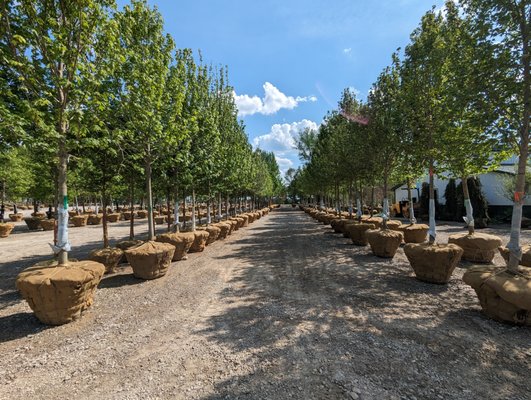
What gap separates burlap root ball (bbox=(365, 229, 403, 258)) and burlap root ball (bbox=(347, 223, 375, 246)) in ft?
7.23

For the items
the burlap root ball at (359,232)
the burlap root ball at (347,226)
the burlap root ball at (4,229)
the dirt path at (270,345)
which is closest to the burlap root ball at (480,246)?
the dirt path at (270,345)

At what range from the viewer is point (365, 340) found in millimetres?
4086

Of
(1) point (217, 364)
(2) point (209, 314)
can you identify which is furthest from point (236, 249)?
(1) point (217, 364)

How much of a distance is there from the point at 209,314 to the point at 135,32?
29.0 feet

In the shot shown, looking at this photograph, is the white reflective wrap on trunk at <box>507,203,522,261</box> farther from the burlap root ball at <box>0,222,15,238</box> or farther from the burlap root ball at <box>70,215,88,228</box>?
the burlap root ball at <box>70,215,88,228</box>

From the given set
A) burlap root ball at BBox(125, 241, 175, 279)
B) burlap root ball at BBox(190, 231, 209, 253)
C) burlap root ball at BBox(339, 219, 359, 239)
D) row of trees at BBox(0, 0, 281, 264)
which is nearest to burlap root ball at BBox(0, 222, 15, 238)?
row of trees at BBox(0, 0, 281, 264)

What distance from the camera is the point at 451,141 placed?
689 centimetres

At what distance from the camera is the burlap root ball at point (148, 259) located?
288 inches

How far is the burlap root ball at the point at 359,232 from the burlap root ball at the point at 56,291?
1014 cm

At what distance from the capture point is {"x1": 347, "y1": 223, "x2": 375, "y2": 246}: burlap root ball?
1199 centimetres

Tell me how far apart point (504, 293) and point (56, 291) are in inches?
292

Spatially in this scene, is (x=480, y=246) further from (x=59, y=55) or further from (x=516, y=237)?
(x=59, y=55)

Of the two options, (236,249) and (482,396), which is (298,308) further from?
(236,249)

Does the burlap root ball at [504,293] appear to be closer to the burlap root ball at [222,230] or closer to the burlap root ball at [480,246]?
the burlap root ball at [480,246]
